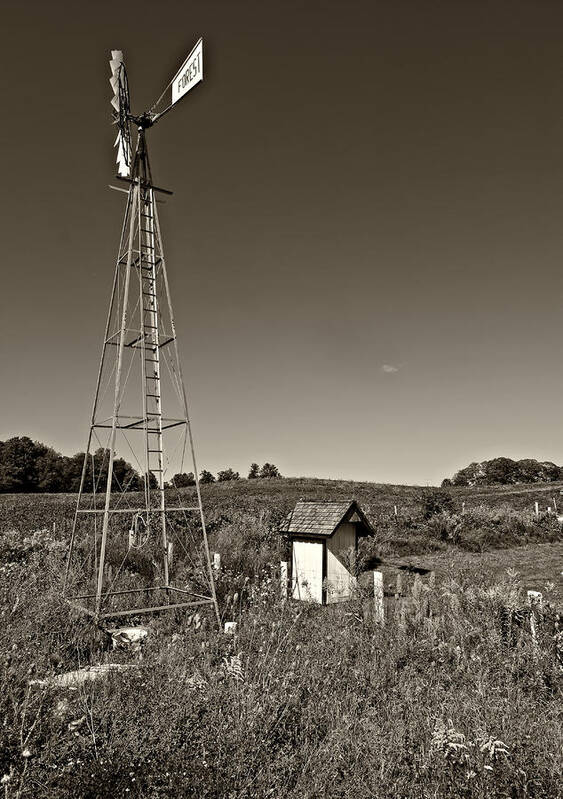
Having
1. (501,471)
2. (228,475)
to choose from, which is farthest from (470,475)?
(228,475)

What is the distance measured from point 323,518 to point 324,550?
73 centimetres

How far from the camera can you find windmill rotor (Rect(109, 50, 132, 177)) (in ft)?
33.9

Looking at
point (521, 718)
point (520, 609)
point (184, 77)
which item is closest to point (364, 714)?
point (521, 718)

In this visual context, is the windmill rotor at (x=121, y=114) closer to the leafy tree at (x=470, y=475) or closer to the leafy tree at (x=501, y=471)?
the leafy tree at (x=501, y=471)

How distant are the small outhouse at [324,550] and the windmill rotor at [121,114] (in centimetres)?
819

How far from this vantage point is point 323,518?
12375 mm

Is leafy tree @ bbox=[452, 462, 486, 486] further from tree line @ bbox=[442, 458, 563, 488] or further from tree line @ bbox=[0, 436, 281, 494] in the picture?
tree line @ bbox=[0, 436, 281, 494]

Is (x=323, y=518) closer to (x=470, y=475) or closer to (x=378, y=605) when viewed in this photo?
(x=378, y=605)

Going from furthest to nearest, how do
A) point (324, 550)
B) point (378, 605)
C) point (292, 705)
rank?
point (324, 550) → point (378, 605) → point (292, 705)

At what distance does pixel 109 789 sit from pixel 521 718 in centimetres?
404

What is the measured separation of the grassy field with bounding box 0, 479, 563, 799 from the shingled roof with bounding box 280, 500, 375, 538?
1.94 m

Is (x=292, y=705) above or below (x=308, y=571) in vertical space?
below

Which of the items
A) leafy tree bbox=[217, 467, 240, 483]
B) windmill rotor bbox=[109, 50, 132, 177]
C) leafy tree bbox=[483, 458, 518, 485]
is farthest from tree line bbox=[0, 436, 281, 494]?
windmill rotor bbox=[109, 50, 132, 177]

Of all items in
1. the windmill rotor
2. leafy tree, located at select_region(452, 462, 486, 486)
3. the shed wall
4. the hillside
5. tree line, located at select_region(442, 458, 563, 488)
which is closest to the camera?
the windmill rotor
